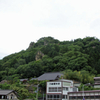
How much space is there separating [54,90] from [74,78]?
9.11 meters

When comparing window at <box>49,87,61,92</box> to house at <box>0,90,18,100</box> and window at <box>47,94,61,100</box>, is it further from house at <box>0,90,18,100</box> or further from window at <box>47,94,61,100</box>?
house at <box>0,90,18,100</box>

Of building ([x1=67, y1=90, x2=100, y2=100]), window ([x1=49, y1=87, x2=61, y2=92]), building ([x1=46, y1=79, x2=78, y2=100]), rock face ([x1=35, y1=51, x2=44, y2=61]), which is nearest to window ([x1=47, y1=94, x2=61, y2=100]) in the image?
building ([x1=46, y1=79, x2=78, y2=100])

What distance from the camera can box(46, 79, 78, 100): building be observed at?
38.4 m

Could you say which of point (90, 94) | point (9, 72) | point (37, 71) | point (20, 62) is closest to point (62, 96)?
point (90, 94)

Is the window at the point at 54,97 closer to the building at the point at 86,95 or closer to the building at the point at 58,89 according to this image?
the building at the point at 58,89

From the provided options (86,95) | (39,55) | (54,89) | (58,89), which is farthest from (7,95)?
(39,55)

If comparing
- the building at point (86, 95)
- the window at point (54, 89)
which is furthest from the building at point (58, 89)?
the building at point (86, 95)

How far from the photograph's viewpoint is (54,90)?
39.4m

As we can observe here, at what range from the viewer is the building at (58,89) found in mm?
38375

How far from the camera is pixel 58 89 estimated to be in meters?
39.0

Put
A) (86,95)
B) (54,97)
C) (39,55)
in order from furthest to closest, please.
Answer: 1. (39,55)
2. (54,97)
3. (86,95)

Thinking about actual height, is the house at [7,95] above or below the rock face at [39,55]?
below

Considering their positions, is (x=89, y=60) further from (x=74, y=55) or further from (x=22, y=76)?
(x=22, y=76)

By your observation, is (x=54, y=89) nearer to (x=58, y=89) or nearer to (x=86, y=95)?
(x=58, y=89)
